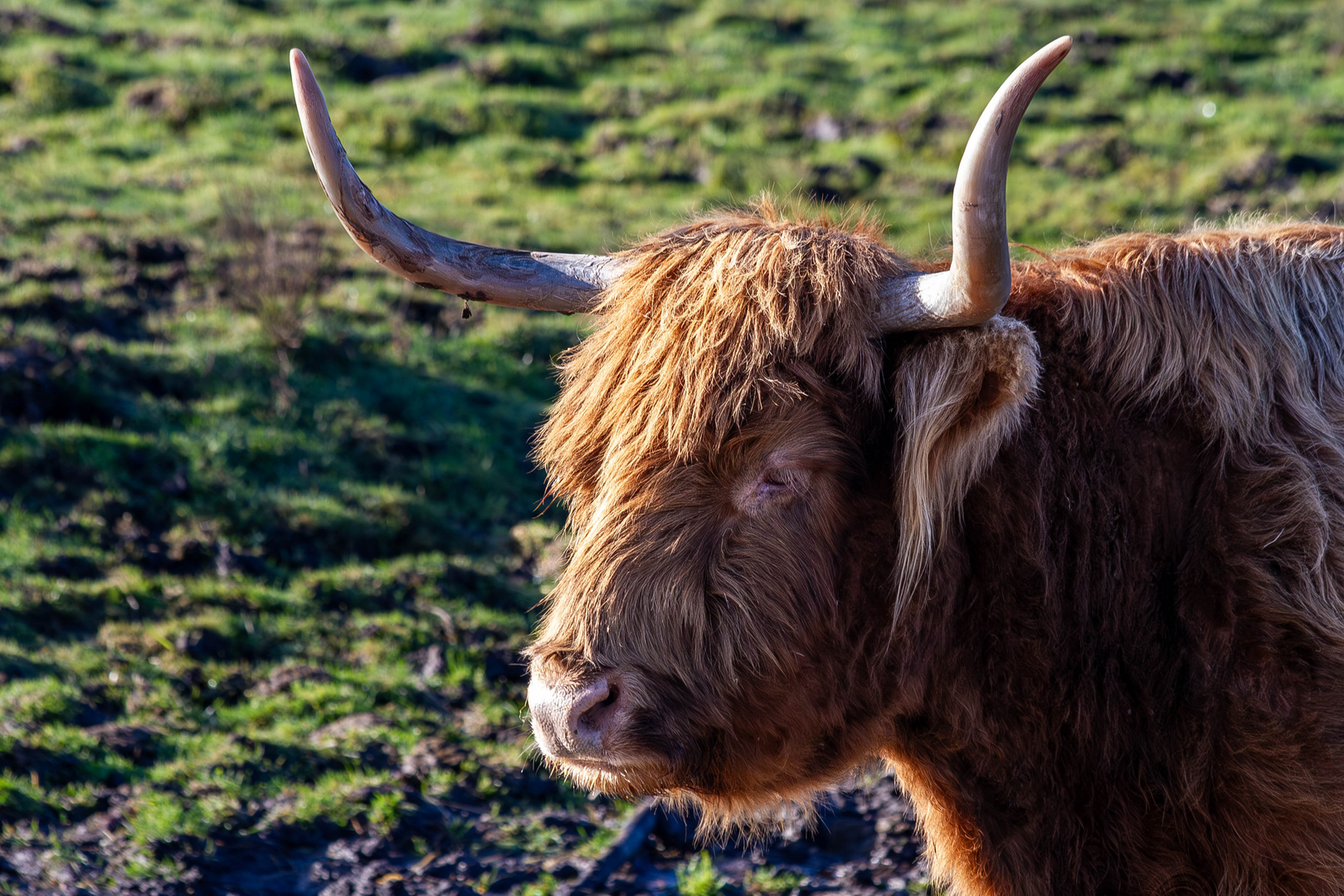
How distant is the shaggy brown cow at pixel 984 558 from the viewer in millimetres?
2422

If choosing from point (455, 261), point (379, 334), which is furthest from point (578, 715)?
point (379, 334)

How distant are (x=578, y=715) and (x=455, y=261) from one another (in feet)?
3.87

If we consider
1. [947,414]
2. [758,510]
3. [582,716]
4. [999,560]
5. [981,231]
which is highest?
[981,231]

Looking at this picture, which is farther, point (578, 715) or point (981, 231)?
point (578, 715)

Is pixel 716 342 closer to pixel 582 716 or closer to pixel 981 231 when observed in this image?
pixel 981 231

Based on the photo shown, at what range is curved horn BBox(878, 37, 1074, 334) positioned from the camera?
80.7 inches

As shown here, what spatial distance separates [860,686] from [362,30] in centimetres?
1416

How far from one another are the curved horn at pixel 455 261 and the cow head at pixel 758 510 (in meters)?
0.02

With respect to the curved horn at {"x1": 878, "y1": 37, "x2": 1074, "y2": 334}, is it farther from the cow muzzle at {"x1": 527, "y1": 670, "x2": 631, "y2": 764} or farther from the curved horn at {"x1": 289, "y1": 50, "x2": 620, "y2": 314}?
the cow muzzle at {"x1": 527, "y1": 670, "x2": 631, "y2": 764}

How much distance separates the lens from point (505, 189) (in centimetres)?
1111

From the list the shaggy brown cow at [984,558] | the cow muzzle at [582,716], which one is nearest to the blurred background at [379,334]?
the shaggy brown cow at [984,558]

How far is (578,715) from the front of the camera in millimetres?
2408

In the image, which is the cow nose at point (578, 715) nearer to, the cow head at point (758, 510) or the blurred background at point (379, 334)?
the cow head at point (758, 510)

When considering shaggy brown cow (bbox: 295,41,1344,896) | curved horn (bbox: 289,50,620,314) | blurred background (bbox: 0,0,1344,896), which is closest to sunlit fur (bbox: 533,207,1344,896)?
shaggy brown cow (bbox: 295,41,1344,896)
